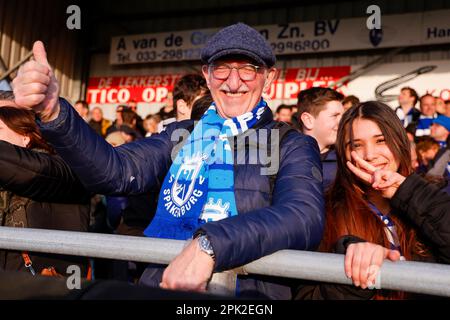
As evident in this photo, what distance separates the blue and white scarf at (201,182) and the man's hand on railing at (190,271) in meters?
0.38

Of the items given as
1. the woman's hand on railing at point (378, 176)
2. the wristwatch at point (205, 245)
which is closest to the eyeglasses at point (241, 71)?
the woman's hand on railing at point (378, 176)

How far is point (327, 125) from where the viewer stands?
3.58m

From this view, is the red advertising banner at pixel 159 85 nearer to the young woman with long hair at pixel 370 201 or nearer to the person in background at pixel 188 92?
the person in background at pixel 188 92

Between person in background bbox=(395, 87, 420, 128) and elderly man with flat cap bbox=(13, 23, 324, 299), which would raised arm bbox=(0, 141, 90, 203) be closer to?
elderly man with flat cap bbox=(13, 23, 324, 299)

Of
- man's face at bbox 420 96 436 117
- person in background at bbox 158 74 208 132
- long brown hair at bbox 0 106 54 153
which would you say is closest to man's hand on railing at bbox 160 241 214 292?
long brown hair at bbox 0 106 54 153

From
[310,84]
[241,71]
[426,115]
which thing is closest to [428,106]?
[426,115]

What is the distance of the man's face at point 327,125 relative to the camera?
3570 mm

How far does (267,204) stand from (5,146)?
118 cm

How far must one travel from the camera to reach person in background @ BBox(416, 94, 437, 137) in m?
6.78

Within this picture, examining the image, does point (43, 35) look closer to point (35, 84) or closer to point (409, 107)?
point (409, 107)

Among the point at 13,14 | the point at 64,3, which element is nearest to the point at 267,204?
the point at 13,14

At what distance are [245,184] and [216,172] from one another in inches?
5.2

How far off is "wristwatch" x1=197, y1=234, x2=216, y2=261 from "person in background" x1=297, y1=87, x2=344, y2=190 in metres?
2.27
